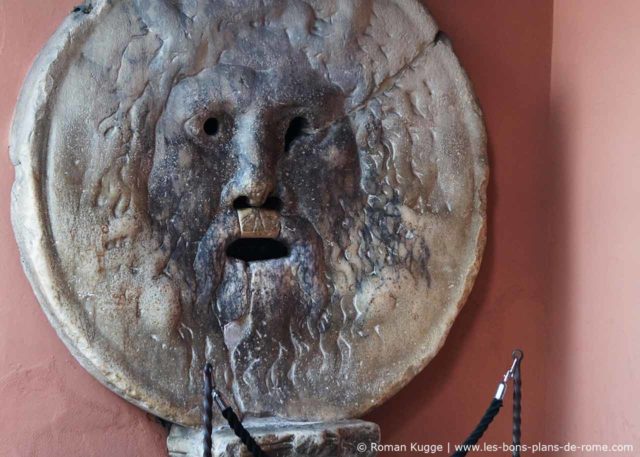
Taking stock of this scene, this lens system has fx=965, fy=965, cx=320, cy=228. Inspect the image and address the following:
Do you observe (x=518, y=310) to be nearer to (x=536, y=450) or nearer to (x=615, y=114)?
(x=536, y=450)

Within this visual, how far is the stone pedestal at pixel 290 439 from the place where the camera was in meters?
1.95

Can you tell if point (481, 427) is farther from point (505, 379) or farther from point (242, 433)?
point (242, 433)

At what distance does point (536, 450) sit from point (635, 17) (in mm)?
1112

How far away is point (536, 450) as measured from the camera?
8.21 feet

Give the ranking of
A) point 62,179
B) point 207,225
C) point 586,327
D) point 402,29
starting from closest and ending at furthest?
point 62,179, point 207,225, point 402,29, point 586,327

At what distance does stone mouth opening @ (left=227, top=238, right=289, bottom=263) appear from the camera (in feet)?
7.07

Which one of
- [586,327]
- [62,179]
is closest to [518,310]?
[586,327]

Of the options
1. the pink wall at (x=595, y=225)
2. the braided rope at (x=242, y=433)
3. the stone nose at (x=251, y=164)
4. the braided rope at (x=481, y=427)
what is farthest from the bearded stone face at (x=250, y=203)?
the pink wall at (x=595, y=225)

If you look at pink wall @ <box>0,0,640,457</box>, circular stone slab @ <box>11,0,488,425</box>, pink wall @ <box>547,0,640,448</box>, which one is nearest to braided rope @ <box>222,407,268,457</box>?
circular stone slab @ <box>11,0,488,425</box>

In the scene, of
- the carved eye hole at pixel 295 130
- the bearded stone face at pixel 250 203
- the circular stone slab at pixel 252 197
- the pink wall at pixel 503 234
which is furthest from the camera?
the pink wall at pixel 503 234

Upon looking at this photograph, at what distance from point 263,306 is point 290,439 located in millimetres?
284

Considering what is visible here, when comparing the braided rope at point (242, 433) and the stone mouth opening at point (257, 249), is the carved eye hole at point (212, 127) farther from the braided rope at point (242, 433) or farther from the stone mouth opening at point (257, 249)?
the braided rope at point (242, 433)

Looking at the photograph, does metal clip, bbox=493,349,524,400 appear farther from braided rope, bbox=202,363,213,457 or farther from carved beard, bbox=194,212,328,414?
braided rope, bbox=202,363,213,457

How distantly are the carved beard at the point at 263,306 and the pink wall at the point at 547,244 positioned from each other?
248 mm
